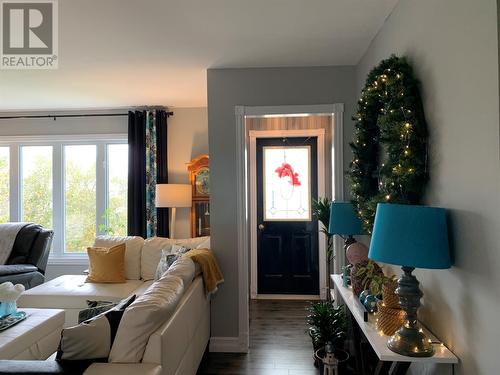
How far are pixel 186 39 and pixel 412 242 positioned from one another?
7.05ft

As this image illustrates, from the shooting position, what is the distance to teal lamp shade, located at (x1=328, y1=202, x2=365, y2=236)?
8.30 ft

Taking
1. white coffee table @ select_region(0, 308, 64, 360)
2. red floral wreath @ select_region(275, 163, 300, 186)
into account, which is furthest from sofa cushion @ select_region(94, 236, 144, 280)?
red floral wreath @ select_region(275, 163, 300, 186)

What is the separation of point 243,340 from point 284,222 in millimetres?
1870

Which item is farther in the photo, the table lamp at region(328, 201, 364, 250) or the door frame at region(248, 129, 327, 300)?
the door frame at region(248, 129, 327, 300)

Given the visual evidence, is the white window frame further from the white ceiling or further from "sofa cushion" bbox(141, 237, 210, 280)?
"sofa cushion" bbox(141, 237, 210, 280)

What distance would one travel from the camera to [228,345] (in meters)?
3.17

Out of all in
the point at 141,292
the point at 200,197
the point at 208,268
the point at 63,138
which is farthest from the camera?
the point at 63,138

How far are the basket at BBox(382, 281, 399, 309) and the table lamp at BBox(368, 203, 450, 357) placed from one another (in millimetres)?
210

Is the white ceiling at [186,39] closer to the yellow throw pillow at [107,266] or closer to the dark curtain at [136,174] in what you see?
the dark curtain at [136,174]

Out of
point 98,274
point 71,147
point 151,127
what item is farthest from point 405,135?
point 71,147

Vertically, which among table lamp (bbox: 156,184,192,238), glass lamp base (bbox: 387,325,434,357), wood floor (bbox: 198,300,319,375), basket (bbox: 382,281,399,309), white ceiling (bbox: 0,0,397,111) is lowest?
wood floor (bbox: 198,300,319,375)

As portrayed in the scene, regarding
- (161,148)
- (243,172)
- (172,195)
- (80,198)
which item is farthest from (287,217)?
(80,198)

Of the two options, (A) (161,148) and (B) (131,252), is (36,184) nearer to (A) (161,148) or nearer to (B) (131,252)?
(A) (161,148)

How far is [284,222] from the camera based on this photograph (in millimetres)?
4691
